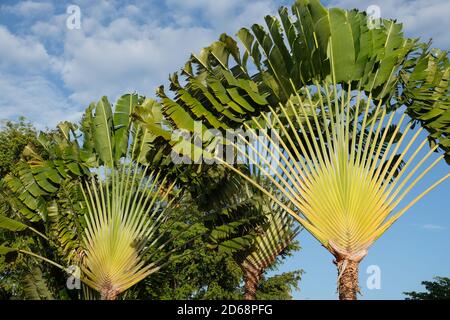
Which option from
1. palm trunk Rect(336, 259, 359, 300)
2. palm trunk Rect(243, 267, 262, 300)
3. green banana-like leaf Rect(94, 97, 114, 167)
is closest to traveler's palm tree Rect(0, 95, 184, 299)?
green banana-like leaf Rect(94, 97, 114, 167)

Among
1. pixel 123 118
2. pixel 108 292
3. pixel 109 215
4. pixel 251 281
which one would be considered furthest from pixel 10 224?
pixel 251 281

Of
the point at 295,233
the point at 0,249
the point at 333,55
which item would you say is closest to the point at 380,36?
the point at 333,55

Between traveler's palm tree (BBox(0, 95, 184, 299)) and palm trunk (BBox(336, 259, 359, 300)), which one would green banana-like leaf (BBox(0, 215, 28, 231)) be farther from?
palm trunk (BBox(336, 259, 359, 300))

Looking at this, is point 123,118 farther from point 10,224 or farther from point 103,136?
point 10,224

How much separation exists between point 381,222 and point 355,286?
3.05 ft

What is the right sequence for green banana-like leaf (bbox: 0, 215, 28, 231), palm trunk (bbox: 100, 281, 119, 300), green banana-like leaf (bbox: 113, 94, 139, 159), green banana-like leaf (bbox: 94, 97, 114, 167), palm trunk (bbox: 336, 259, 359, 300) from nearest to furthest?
palm trunk (bbox: 336, 259, 359, 300), palm trunk (bbox: 100, 281, 119, 300), green banana-like leaf (bbox: 0, 215, 28, 231), green banana-like leaf (bbox: 94, 97, 114, 167), green banana-like leaf (bbox: 113, 94, 139, 159)

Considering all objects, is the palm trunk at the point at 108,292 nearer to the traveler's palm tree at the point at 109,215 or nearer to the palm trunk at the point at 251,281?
the traveler's palm tree at the point at 109,215

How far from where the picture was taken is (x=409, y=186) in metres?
6.13

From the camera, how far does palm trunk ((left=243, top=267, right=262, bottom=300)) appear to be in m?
9.83

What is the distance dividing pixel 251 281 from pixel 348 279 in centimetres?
452

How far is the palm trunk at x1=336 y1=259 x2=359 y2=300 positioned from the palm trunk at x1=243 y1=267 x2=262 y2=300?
4.36 metres

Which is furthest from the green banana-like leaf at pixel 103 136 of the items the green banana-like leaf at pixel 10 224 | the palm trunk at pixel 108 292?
the palm trunk at pixel 108 292

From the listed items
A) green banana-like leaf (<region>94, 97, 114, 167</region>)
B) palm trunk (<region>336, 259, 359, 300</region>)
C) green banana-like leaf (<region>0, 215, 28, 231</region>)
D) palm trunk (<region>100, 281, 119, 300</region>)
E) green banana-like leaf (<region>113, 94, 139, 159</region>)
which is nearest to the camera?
palm trunk (<region>336, 259, 359, 300</region>)
